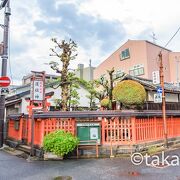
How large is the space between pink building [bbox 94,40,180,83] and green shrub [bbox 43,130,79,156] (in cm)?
2314

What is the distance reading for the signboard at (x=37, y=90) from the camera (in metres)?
12.1

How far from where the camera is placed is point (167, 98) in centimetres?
2008

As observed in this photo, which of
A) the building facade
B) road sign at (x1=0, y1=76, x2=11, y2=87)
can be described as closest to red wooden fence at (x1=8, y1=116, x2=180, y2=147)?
road sign at (x1=0, y1=76, x2=11, y2=87)

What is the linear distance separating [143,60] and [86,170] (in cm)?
2645

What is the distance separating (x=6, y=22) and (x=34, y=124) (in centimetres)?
670

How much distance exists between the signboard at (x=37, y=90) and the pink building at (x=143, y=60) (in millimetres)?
21754

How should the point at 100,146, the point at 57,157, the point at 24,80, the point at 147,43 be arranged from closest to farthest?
the point at 57,157 < the point at 100,146 < the point at 147,43 < the point at 24,80

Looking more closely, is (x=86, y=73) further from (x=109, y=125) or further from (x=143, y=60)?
(x=109, y=125)

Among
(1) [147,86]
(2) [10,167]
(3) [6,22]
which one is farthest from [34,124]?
(1) [147,86]

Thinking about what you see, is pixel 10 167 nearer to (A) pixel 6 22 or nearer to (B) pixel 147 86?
(A) pixel 6 22

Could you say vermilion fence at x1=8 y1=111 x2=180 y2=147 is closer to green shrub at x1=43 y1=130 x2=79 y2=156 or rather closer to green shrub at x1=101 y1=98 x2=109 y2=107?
green shrub at x1=43 y1=130 x2=79 y2=156

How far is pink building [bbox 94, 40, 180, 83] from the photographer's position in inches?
1276

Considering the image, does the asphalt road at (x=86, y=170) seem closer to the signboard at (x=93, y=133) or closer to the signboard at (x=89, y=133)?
the signboard at (x=89, y=133)

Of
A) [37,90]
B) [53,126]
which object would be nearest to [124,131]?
[53,126]
